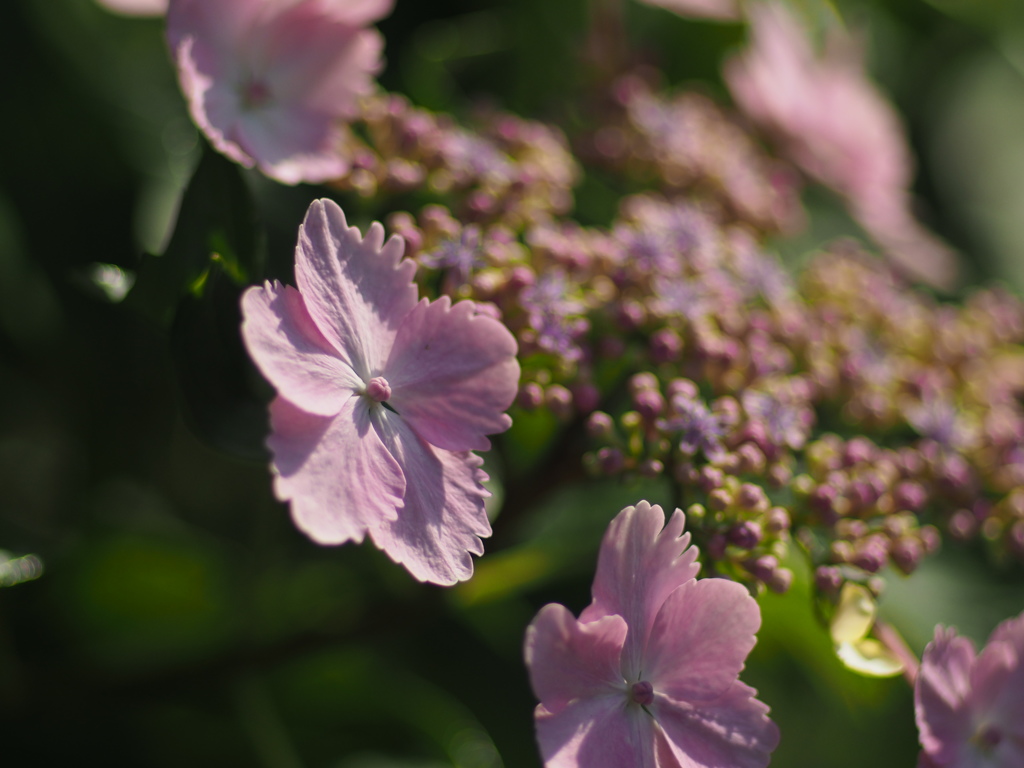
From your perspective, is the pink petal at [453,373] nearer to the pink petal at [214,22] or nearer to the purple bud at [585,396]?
the purple bud at [585,396]

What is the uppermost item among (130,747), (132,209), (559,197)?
(559,197)

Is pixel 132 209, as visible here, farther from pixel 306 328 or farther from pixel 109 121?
pixel 306 328

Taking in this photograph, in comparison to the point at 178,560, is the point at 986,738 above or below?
above

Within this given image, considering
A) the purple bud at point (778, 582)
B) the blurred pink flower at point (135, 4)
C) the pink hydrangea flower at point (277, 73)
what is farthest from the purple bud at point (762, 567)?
the blurred pink flower at point (135, 4)

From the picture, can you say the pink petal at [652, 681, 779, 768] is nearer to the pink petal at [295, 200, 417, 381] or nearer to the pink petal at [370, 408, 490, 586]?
the pink petal at [370, 408, 490, 586]

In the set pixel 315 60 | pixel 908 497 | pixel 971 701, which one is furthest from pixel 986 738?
pixel 315 60

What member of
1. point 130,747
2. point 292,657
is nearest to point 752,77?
point 292,657

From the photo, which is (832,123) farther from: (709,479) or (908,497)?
(709,479)
